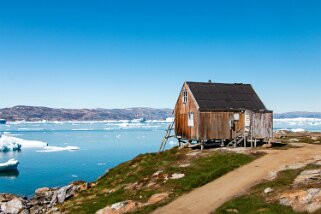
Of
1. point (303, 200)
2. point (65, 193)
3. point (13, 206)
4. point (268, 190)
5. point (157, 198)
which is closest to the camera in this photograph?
point (303, 200)

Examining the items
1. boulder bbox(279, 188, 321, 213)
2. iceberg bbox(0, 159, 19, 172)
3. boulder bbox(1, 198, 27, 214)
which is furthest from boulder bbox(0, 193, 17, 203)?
boulder bbox(279, 188, 321, 213)

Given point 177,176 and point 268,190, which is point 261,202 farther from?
point 177,176

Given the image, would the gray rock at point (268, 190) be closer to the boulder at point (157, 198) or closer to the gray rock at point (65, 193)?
the boulder at point (157, 198)

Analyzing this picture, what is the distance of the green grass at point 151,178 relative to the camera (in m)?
24.1

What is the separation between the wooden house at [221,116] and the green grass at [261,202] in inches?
592

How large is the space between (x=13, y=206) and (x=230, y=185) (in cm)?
2088

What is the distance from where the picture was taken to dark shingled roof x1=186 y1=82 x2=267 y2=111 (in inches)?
1549

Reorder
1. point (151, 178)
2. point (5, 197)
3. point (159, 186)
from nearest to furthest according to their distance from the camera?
point (159, 186), point (151, 178), point (5, 197)

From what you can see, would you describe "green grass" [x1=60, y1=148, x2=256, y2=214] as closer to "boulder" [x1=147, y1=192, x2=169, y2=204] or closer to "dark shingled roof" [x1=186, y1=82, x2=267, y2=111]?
"boulder" [x1=147, y1=192, x2=169, y2=204]

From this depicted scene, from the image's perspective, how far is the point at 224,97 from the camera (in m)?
40.9

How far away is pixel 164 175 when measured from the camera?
2725cm

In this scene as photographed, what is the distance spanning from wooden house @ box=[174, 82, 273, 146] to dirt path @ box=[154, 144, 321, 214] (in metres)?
7.80

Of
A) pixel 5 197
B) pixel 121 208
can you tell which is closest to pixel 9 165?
pixel 5 197

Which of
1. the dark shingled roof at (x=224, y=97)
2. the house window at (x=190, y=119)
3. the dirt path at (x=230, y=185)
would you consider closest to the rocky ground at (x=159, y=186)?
the dirt path at (x=230, y=185)
